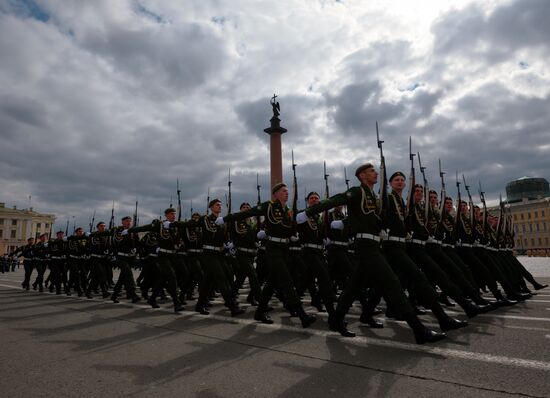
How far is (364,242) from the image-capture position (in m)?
4.93

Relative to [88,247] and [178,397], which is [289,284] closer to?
[178,397]

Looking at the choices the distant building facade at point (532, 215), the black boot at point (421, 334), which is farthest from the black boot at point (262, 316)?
the distant building facade at point (532, 215)

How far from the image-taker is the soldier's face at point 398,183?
584 cm

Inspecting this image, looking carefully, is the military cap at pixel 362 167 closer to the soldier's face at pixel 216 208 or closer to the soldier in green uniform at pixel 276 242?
the soldier in green uniform at pixel 276 242

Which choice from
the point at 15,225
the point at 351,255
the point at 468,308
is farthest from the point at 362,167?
the point at 15,225

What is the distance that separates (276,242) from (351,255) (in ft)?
13.7

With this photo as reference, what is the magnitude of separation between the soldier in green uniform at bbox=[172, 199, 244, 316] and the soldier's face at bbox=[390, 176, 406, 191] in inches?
137

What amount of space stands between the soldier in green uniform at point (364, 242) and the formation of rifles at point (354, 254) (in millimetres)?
13

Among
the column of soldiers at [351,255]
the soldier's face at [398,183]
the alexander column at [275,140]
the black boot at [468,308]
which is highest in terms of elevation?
the alexander column at [275,140]

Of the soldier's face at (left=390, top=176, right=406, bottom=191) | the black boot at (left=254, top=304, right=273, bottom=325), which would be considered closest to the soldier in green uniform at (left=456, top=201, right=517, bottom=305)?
the soldier's face at (left=390, top=176, right=406, bottom=191)

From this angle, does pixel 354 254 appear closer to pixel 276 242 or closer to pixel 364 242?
pixel 276 242

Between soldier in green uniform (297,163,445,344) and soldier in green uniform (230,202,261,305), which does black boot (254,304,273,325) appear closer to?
soldier in green uniform (230,202,261,305)

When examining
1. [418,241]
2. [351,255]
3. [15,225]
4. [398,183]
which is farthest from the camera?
[15,225]

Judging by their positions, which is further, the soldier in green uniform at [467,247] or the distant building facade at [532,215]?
the distant building facade at [532,215]
